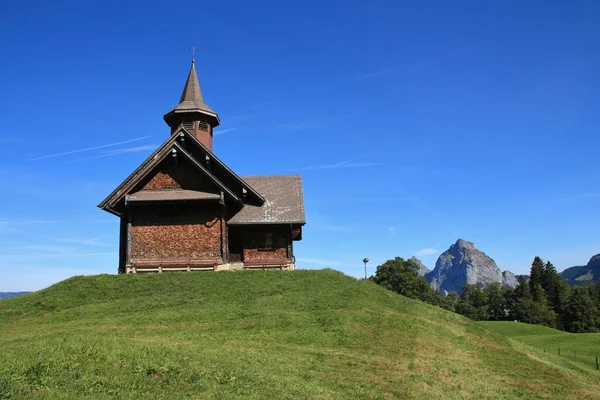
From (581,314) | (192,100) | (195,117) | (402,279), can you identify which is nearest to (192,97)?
(192,100)

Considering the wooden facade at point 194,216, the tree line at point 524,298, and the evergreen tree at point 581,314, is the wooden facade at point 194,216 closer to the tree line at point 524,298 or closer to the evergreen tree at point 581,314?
the tree line at point 524,298

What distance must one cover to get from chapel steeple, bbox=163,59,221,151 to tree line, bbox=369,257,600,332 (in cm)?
6658

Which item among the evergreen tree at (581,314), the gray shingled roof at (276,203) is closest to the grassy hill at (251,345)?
the gray shingled roof at (276,203)

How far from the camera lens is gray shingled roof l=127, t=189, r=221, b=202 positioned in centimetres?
2984

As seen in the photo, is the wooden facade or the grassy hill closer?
the grassy hill

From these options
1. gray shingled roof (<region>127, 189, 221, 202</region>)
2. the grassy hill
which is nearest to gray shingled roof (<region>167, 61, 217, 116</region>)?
gray shingled roof (<region>127, 189, 221, 202</region>)

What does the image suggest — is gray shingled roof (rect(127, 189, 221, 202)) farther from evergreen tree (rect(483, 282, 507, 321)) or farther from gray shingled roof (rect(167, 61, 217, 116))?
evergreen tree (rect(483, 282, 507, 321))

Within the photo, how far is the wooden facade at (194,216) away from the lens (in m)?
30.2

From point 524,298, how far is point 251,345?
113 m

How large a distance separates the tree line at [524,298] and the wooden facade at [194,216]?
219ft

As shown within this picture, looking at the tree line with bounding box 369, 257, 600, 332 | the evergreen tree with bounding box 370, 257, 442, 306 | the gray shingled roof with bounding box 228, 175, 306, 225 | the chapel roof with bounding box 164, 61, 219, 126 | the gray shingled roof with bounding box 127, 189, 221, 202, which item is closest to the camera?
the gray shingled roof with bounding box 127, 189, 221, 202

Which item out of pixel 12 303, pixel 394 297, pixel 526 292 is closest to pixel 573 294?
A: pixel 526 292

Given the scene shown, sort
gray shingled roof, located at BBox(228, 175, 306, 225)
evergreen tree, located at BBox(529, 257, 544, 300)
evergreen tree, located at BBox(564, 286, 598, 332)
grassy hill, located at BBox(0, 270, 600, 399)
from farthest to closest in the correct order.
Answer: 1. evergreen tree, located at BBox(529, 257, 544, 300)
2. evergreen tree, located at BBox(564, 286, 598, 332)
3. gray shingled roof, located at BBox(228, 175, 306, 225)
4. grassy hill, located at BBox(0, 270, 600, 399)

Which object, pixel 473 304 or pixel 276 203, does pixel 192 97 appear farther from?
pixel 473 304
